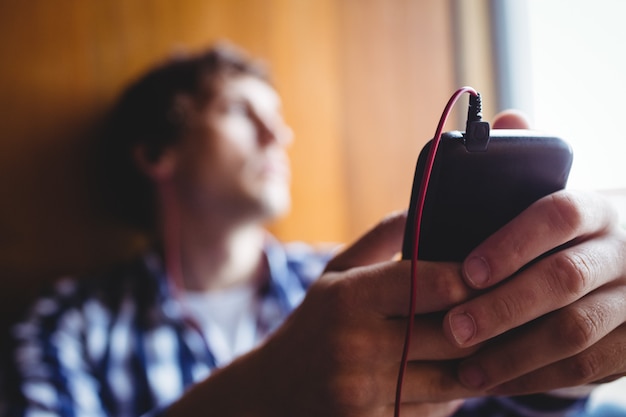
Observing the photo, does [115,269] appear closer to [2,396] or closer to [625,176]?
[2,396]

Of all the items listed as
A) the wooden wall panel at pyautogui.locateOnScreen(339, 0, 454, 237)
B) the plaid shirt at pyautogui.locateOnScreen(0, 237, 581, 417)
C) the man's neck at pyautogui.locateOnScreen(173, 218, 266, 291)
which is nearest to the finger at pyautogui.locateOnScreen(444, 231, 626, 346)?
the plaid shirt at pyautogui.locateOnScreen(0, 237, 581, 417)

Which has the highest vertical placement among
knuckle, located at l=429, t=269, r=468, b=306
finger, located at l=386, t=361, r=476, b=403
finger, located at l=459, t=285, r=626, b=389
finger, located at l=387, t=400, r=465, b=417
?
knuckle, located at l=429, t=269, r=468, b=306

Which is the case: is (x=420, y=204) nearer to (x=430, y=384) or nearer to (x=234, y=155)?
(x=430, y=384)

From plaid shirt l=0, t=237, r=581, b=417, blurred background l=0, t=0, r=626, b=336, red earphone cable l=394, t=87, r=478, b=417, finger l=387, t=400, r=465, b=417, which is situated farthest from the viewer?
blurred background l=0, t=0, r=626, b=336

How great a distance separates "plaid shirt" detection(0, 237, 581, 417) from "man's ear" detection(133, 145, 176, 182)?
233mm

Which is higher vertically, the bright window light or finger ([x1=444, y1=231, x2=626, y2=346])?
the bright window light

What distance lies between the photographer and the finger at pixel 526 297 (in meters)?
0.40

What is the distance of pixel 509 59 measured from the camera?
3.99 ft

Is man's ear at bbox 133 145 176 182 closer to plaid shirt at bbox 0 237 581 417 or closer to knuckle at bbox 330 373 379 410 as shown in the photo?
plaid shirt at bbox 0 237 581 417

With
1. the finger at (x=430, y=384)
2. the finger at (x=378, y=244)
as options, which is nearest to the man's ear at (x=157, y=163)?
the finger at (x=378, y=244)

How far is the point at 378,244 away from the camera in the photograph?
1.68ft

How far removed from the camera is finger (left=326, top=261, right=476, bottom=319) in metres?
0.41

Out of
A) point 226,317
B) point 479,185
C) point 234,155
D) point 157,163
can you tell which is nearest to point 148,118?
point 157,163

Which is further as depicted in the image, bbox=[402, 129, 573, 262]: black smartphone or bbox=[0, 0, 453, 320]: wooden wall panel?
bbox=[0, 0, 453, 320]: wooden wall panel
